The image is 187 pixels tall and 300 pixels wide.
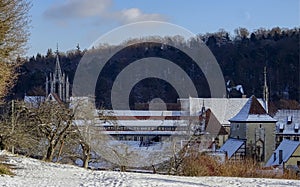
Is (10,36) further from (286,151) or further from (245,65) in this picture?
(245,65)

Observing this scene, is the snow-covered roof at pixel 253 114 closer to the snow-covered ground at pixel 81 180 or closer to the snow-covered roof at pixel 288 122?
the snow-covered roof at pixel 288 122

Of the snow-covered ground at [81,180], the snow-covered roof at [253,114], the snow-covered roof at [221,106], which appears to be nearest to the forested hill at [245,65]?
the snow-covered roof at [221,106]

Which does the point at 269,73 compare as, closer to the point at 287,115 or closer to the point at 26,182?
the point at 287,115

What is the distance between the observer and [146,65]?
64.0m

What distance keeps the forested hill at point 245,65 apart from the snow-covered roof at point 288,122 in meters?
24.0

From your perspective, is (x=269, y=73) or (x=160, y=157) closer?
(x=160, y=157)

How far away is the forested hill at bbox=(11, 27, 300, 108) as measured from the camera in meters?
67.4

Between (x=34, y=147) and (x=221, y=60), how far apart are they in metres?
63.7

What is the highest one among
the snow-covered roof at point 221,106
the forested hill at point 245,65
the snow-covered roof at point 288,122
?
the forested hill at point 245,65

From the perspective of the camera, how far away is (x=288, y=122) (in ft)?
134

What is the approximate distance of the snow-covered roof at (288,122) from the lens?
131ft

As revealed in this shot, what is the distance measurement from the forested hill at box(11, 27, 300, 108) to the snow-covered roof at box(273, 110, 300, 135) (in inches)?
946

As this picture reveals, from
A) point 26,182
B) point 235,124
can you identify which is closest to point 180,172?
point 26,182

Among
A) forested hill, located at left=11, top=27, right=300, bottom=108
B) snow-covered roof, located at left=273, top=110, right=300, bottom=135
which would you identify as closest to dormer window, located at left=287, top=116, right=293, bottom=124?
snow-covered roof, located at left=273, top=110, right=300, bottom=135
